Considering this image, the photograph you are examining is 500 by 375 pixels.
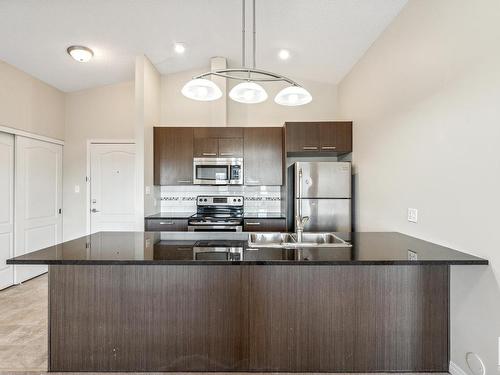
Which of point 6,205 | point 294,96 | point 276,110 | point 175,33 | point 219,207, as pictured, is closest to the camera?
point 294,96

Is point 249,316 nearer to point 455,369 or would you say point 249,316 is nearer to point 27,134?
point 455,369

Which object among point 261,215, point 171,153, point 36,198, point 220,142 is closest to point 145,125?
point 171,153

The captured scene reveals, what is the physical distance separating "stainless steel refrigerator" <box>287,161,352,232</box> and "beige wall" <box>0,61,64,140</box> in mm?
3486

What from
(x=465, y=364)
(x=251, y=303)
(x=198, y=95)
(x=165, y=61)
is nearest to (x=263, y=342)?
(x=251, y=303)

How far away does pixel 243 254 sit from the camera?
1.86 meters

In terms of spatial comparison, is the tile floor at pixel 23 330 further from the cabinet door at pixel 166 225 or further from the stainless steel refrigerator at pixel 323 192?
Result: the stainless steel refrigerator at pixel 323 192

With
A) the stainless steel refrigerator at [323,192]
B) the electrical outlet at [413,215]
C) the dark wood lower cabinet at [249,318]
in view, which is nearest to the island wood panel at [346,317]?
the dark wood lower cabinet at [249,318]

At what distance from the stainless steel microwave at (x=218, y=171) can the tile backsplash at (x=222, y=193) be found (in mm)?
394

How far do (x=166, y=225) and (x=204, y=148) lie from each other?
1.16 metres

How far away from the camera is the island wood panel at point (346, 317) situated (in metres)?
1.93

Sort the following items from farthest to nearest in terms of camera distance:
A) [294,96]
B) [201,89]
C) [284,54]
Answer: [284,54] → [294,96] → [201,89]

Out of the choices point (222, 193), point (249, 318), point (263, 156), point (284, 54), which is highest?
point (284, 54)

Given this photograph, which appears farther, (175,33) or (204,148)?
(204,148)

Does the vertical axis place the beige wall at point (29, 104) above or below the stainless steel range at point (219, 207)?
above
